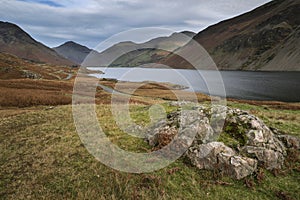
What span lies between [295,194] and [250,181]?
1.94m

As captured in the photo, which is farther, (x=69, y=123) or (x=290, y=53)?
(x=290, y=53)

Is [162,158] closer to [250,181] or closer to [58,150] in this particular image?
[250,181]

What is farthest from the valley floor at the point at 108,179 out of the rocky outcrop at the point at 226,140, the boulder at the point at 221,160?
the rocky outcrop at the point at 226,140

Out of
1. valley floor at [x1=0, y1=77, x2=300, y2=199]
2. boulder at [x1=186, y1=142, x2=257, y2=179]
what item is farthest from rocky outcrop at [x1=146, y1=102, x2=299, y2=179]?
valley floor at [x1=0, y1=77, x2=300, y2=199]

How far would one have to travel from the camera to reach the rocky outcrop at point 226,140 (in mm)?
11383

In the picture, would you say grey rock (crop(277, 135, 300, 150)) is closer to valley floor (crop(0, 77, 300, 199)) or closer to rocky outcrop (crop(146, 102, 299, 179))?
rocky outcrop (crop(146, 102, 299, 179))

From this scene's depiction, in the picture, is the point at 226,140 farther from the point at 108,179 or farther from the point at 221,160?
the point at 108,179

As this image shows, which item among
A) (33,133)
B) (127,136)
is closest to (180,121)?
(127,136)

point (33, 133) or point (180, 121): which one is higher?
point (180, 121)

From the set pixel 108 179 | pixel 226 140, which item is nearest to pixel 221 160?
pixel 226 140

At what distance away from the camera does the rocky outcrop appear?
11.4m

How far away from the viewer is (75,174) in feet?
37.4

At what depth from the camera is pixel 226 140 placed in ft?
Result: 43.5

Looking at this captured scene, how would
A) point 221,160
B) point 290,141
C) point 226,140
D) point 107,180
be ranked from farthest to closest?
point 290,141
point 226,140
point 221,160
point 107,180
